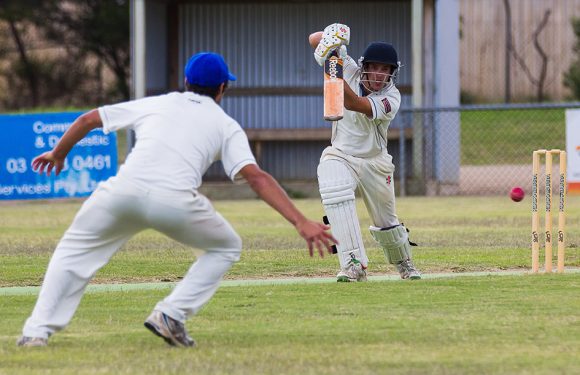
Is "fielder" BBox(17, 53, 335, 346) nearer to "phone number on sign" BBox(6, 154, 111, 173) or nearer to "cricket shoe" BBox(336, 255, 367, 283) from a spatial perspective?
"cricket shoe" BBox(336, 255, 367, 283)

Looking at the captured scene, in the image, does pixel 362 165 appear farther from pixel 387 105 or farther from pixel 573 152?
pixel 573 152

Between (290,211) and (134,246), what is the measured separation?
312 inches

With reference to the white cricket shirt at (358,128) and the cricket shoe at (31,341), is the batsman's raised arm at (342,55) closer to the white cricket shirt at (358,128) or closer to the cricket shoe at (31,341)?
the white cricket shirt at (358,128)

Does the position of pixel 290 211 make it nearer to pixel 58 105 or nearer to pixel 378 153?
pixel 378 153

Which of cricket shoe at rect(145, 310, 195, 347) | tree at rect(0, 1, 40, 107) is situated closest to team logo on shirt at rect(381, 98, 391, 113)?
cricket shoe at rect(145, 310, 195, 347)

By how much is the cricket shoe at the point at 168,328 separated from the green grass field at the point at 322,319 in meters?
0.11

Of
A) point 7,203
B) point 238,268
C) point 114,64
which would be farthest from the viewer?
point 114,64

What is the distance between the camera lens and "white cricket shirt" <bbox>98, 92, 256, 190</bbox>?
292 inches

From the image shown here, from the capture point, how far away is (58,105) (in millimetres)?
34344

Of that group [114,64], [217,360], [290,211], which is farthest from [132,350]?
[114,64]

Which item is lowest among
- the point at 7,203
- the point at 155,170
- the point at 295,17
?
the point at 7,203

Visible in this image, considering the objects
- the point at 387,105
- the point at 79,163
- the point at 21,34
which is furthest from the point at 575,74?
the point at 387,105

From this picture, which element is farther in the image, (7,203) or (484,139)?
(484,139)

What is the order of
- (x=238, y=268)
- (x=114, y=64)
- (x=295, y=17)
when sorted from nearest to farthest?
(x=238, y=268) → (x=295, y=17) → (x=114, y=64)
